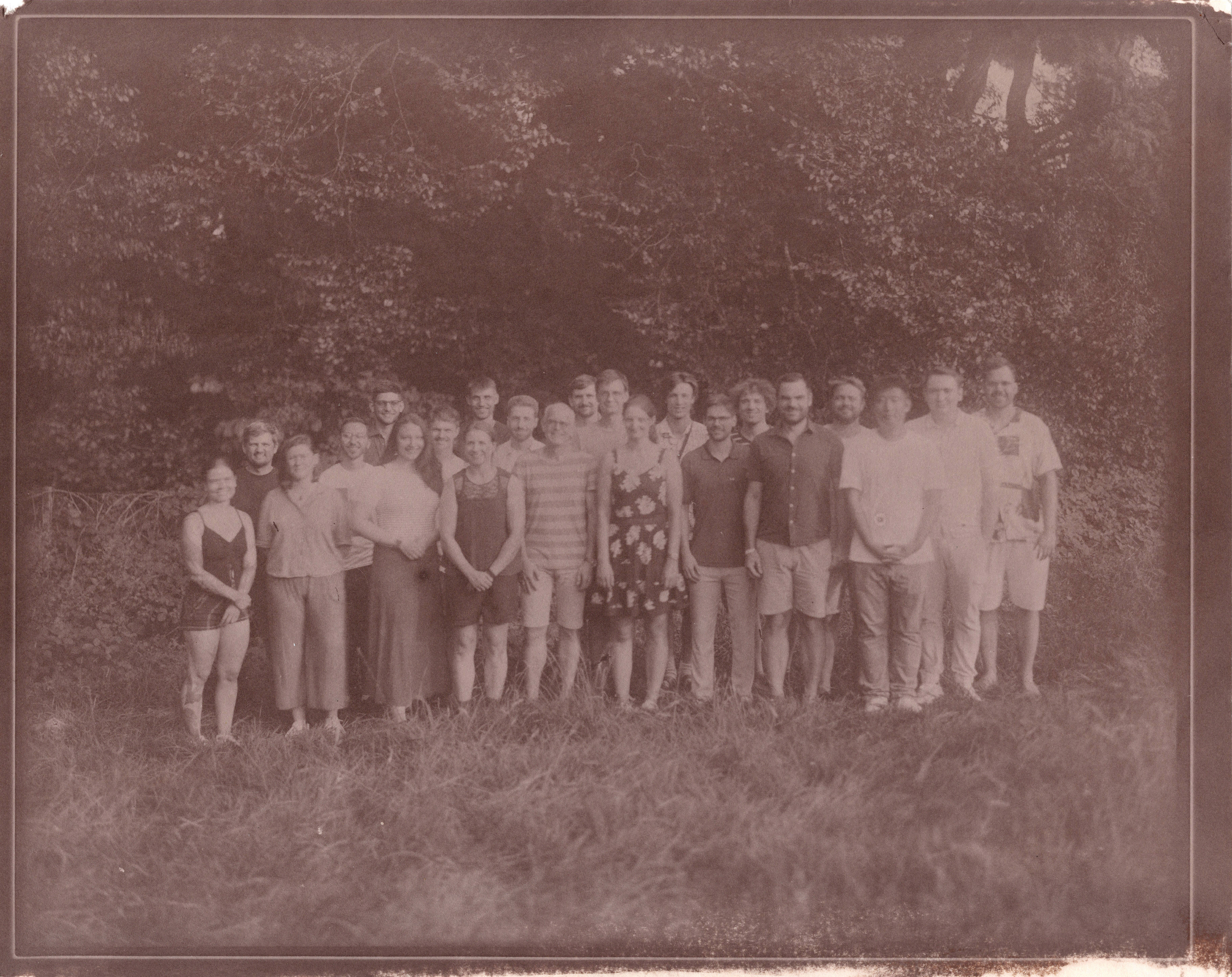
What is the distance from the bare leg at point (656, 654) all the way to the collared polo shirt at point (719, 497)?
0.30 metres

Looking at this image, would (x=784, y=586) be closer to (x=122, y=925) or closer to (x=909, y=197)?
(x=909, y=197)

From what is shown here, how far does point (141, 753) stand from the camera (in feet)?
14.9

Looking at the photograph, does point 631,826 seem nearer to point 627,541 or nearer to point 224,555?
point 627,541

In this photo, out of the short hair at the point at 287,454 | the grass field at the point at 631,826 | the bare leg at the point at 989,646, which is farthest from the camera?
the bare leg at the point at 989,646

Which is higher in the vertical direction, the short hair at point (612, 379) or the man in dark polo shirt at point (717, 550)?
the short hair at point (612, 379)

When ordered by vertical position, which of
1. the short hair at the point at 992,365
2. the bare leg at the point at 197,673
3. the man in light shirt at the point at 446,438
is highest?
the short hair at the point at 992,365

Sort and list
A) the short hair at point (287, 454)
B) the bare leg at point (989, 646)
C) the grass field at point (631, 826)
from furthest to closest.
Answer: the bare leg at point (989, 646) < the short hair at point (287, 454) < the grass field at point (631, 826)

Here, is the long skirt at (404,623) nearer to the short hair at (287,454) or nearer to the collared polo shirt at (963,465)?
the short hair at (287,454)

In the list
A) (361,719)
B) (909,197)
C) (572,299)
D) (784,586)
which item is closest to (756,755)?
(784,586)

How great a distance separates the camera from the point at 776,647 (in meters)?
4.59

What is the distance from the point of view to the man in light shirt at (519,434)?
4574mm

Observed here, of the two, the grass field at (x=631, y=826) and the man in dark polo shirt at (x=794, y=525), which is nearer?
the grass field at (x=631, y=826)

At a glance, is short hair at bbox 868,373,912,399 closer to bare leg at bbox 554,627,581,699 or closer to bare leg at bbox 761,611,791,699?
bare leg at bbox 761,611,791,699


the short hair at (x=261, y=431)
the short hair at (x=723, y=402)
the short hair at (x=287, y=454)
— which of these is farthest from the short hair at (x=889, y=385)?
the short hair at (x=261, y=431)
